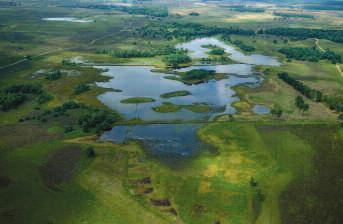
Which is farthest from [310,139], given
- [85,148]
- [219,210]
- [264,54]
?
[264,54]

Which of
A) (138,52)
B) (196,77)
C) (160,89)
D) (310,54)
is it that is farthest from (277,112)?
(138,52)

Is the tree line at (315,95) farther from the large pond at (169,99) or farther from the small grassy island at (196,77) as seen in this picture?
the small grassy island at (196,77)

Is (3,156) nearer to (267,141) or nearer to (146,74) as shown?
(267,141)

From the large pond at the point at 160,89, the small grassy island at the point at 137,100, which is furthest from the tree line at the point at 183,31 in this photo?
the small grassy island at the point at 137,100

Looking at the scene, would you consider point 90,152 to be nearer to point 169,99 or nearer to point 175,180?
point 175,180

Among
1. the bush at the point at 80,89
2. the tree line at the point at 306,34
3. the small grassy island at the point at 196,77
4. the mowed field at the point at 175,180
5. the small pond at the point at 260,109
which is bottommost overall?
the mowed field at the point at 175,180

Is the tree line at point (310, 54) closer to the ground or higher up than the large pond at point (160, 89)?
higher up
